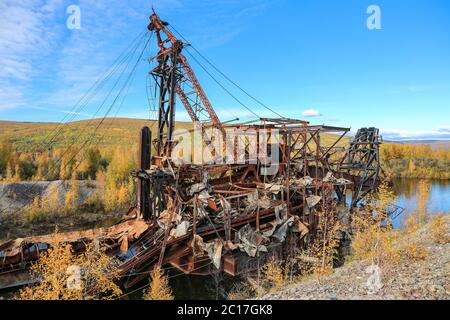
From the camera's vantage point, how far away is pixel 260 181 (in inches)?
519

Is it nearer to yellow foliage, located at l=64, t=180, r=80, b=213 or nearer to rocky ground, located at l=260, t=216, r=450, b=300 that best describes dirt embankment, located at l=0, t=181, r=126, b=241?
yellow foliage, located at l=64, t=180, r=80, b=213

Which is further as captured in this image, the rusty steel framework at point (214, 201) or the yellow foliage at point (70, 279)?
the rusty steel framework at point (214, 201)

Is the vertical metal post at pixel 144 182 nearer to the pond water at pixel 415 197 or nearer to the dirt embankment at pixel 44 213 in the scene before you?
the dirt embankment at pixel 44 213

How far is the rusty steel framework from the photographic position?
9180 mm

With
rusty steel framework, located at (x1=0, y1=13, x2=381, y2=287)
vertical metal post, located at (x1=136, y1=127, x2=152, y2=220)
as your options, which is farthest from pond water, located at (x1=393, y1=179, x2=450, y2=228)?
vertical metal post, located at (x1=136, y1=127, x2=152, y2=220)

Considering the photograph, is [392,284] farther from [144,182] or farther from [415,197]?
[415,197]

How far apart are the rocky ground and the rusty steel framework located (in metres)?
2.76

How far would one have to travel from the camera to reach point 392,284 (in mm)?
6520

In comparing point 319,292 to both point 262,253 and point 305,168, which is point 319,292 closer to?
point 262,253

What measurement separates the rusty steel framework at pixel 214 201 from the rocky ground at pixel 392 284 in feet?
9.07

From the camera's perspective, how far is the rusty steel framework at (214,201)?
918 centimetres

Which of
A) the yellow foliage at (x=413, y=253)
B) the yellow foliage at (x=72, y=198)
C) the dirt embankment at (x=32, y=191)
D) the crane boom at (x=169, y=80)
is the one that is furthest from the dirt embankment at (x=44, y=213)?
the yellow foliage at (x=413, y=253)

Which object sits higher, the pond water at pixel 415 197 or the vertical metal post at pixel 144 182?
the vertical metal post at pixel 144 182
